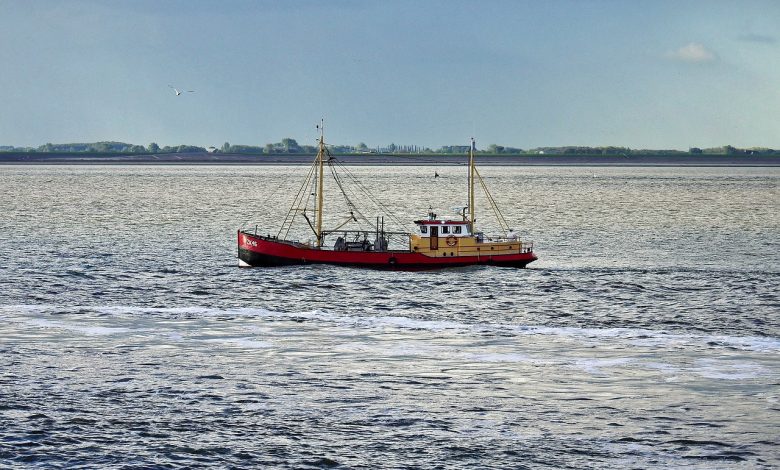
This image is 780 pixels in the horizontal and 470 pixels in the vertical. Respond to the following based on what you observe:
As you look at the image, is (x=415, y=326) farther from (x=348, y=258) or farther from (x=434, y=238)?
(x=434, y=238)

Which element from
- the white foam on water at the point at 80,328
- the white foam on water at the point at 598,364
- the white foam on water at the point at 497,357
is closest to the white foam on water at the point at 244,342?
the white foam on water at the point at 80,328

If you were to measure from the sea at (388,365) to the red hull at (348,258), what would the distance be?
911mm

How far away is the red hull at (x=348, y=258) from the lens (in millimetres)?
70438

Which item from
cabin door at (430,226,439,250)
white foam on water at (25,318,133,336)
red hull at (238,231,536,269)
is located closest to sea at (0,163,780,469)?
white foam on water at (25,318,133,336)

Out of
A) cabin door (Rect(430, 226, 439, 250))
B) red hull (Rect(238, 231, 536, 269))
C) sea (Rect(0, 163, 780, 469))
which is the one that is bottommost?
sea (Rect(0, 163, 780, 469))

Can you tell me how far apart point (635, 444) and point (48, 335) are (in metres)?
25.4

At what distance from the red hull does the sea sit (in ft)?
2.99

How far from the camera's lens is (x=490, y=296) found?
5778cm

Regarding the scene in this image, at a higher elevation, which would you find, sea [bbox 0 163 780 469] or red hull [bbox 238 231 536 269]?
red hull [bbox 238 231 536 269]

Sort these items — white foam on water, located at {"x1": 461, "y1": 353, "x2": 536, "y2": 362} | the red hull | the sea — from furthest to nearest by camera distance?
the red hull → white foam on water, located at {"x1": 461, "y1": 353, "x2": 536, "y2": 362} → the sea

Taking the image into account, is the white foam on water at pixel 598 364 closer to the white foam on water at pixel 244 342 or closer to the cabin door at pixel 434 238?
the white foam on water at pixel 244 342

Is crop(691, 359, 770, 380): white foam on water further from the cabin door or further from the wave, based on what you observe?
the cabin door

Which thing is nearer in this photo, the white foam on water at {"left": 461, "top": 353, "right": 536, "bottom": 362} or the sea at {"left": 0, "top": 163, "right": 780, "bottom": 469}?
the sea at {"left": 0, "top": 163, "right": 780, "bottom": 469}

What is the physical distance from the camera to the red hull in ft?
231
